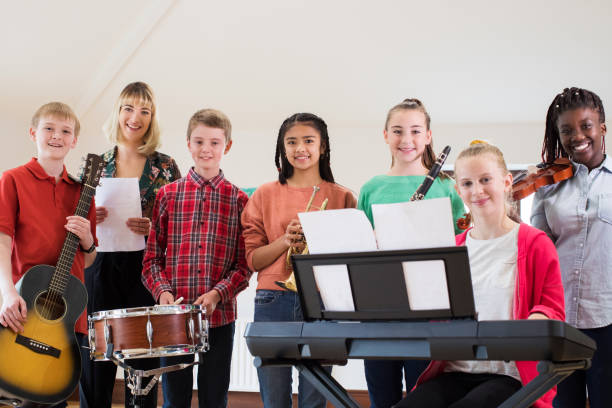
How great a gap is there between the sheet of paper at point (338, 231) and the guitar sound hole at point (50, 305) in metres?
1.33

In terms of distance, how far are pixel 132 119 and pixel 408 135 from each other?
46.4 inches

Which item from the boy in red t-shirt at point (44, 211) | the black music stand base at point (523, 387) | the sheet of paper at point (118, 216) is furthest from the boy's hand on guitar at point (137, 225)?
the black music stand base at point (523, 387)

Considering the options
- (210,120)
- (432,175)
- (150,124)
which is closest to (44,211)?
(150,124)

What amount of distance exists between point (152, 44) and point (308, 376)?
3.38 metres

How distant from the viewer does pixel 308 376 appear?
1.32m

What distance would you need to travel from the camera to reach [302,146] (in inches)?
90.6

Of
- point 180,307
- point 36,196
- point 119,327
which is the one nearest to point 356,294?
point 180,307

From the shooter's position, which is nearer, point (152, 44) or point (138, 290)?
point (138, 290)

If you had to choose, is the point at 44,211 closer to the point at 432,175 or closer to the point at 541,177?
the point at 432,175

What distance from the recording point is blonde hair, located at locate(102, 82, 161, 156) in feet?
8.67

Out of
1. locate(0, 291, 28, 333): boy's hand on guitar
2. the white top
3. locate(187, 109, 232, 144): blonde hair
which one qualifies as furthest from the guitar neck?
the white top

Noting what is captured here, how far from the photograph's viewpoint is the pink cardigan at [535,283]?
145cm

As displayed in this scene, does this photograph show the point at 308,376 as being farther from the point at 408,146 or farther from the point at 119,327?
the point at 408,146

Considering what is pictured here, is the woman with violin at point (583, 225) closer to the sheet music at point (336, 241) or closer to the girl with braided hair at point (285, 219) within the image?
the girl with braided hair at point (285, 219)
